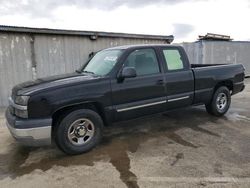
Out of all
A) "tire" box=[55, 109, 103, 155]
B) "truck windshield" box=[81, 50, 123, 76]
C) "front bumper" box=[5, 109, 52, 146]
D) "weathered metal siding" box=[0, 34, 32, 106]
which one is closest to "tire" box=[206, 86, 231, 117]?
"truck windshield" box=[81, 50, 123, 76]

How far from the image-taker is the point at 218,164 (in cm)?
352

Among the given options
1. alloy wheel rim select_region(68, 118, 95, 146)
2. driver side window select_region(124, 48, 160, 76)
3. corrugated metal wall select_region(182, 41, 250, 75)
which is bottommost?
alloy wheel rim select_region(68, 118, 95, 146)

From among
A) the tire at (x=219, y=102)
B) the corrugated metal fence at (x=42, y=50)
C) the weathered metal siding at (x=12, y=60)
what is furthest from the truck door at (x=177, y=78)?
the weathered metal siding at (x=12, y=60)

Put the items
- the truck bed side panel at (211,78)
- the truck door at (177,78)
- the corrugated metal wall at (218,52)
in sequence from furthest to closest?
the corrugated metal wall at (218,52) → the truck bed side panel at (211,78) → the truck door at (177,78)

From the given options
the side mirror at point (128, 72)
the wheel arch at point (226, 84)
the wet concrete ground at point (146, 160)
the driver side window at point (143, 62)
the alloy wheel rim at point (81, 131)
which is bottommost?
the wet concrete ground at point (146, 160)

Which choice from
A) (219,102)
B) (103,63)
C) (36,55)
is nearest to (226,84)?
(219,102)

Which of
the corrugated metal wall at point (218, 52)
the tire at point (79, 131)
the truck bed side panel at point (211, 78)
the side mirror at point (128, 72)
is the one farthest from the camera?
the corrugated metal wall at point (218, 52)

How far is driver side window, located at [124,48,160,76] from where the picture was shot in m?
4.52

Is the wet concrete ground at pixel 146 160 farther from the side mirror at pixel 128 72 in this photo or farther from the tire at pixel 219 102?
the side mirror at pixel 128 72

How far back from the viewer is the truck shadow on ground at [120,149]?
3.58 meters

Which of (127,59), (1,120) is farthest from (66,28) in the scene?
(127,59)

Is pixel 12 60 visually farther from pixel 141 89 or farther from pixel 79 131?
pixel 141 89

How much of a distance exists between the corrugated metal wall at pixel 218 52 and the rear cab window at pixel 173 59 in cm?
932

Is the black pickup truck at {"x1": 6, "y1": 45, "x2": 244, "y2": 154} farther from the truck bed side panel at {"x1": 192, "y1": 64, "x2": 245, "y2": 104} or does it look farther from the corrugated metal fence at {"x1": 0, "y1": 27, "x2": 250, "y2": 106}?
the corrugated metal fence at {"x1": 0, "y1": 27, "x2": 250, "y2": 106}
